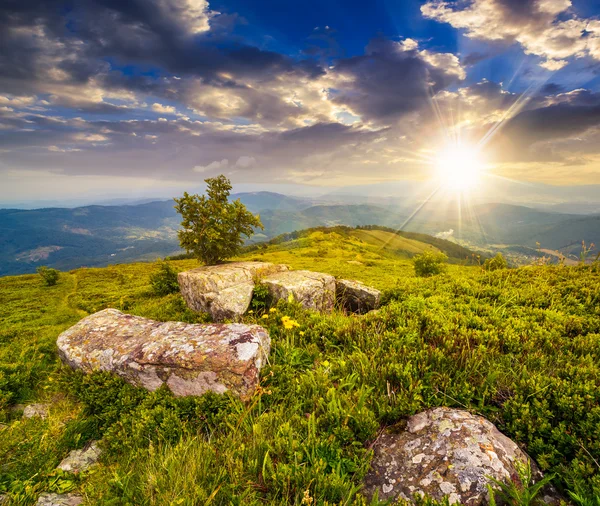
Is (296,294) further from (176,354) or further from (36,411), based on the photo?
(36,411)

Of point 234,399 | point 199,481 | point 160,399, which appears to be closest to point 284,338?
point 234,399

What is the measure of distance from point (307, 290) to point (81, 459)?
7501mm

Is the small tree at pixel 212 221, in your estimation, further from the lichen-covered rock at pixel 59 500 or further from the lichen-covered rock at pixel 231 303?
the lichen-covered rock at pixel 59 500

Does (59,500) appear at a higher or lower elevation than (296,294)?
lower

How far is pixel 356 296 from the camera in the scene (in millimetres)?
10625

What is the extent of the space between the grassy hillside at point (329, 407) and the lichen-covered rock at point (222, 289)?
325 centimetres

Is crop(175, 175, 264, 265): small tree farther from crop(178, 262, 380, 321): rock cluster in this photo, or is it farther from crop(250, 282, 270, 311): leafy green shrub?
crop(250, 282, 270, 311): leafy green shrub

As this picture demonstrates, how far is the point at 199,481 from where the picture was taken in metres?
3.48

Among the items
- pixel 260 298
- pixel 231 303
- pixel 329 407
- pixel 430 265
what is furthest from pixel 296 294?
pixel 430 265

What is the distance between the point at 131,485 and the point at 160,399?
167 centimetres

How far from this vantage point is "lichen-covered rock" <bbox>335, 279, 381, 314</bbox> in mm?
9891

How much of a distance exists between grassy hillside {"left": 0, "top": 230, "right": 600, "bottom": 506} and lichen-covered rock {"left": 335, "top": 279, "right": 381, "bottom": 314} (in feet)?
8.10

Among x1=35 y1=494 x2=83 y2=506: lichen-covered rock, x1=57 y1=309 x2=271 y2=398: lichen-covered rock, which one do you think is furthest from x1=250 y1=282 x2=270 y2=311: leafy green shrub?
x1=35 y1=494 x2=83 y2=506: lichen-covered rock

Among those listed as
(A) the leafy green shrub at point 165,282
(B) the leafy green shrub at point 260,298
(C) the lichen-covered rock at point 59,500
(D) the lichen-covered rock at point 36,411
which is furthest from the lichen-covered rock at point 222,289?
(A) the leafy green shrub at point 165,282
